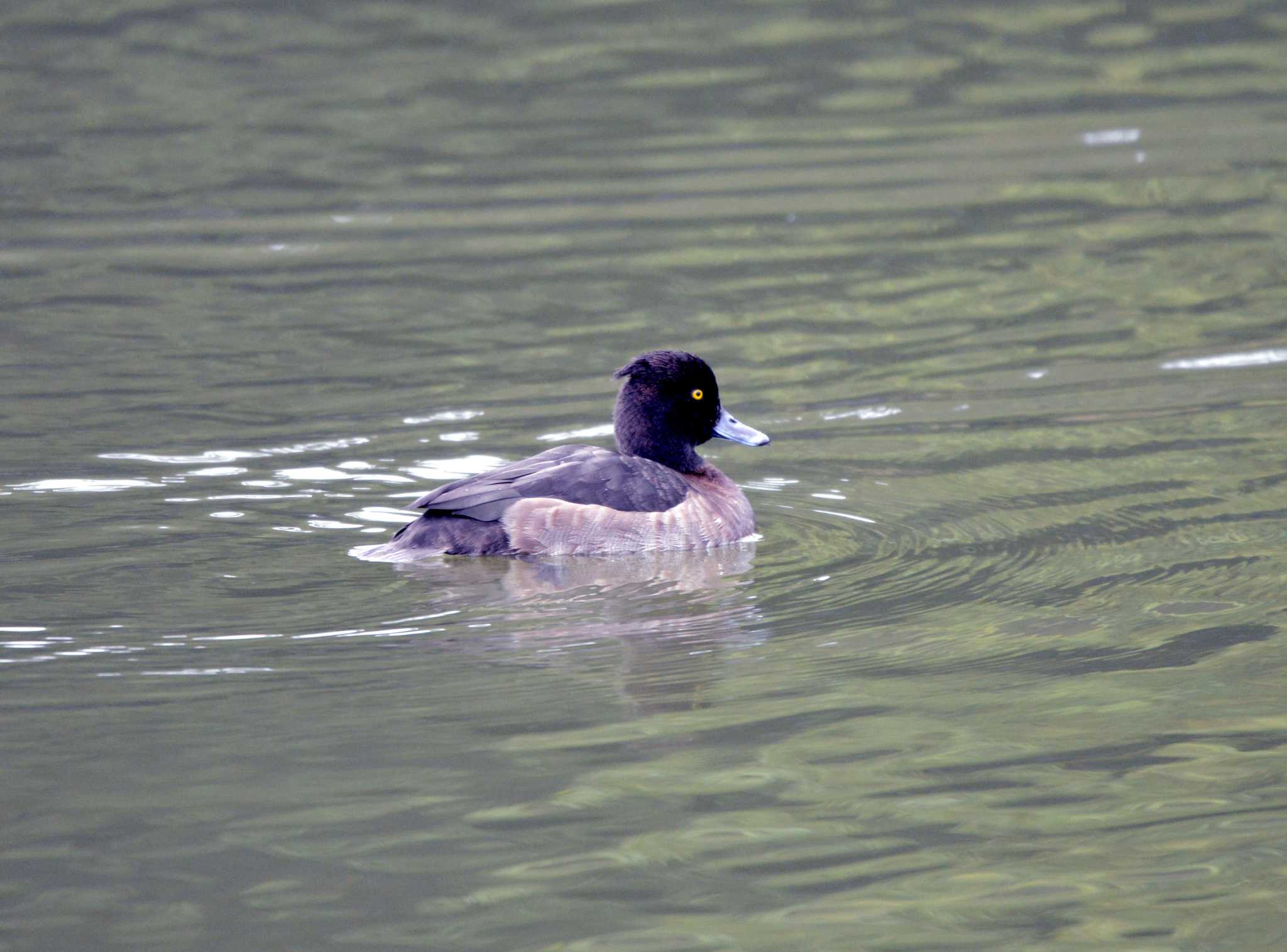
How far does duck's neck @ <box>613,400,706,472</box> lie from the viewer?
932 cm

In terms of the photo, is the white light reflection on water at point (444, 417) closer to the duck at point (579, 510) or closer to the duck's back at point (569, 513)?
the duck at point (579, 510)

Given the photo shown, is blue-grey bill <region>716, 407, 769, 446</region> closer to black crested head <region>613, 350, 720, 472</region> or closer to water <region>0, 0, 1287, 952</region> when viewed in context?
black crested head <region>613, 350, 720, 472</region>

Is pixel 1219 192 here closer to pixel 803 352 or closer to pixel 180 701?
pixel 803 352

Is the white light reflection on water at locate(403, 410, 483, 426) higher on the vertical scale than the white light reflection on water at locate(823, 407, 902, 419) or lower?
higher

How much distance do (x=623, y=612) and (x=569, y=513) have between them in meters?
0.94

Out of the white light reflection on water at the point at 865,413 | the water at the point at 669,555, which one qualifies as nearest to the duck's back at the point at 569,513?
the water at the point at 669,555

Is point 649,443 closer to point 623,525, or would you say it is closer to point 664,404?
point 664,404

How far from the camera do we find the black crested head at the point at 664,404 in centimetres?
928

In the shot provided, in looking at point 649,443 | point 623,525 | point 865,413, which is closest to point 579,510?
point 623,525

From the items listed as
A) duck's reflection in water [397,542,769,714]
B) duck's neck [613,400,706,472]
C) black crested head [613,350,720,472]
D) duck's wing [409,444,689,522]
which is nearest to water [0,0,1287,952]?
duck's reflection in water [397,542,769,714]

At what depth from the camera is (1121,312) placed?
41.8 feet

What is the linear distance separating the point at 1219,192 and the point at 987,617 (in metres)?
9.47

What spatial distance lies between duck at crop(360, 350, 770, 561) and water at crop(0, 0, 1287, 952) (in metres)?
0.13

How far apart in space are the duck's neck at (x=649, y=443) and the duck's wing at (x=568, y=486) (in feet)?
1.28
